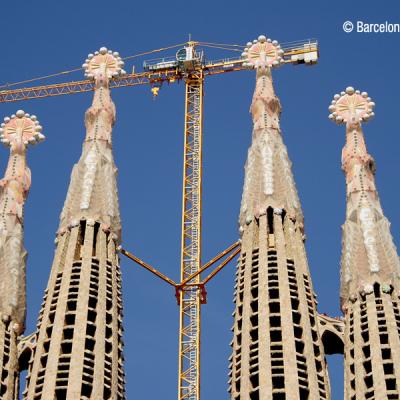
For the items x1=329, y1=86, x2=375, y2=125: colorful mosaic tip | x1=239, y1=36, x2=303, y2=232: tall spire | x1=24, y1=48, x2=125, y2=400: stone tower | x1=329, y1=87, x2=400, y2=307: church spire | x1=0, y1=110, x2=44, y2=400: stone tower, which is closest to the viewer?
x1=24, y1=48, x2=125, y2=400: stone tower

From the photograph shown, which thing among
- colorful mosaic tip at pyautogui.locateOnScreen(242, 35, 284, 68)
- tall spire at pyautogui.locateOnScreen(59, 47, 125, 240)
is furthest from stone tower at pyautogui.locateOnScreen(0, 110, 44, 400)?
colorful mosaic tip at pyautogui.locateOnScreen(242, 35, 284, 68)

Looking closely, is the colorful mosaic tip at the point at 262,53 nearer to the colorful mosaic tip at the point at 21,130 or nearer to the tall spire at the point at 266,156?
the tall spire at the point at 266,156

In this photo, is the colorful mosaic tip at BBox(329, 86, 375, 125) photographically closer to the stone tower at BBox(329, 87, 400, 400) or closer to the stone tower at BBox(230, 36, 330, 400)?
the stone tower at BBox(329, 87, 400, 400)

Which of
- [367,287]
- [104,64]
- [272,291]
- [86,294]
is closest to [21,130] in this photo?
[104,64]

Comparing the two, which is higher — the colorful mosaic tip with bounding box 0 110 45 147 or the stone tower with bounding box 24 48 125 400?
the colorful mosaic tip with bounding box 0 110 45 147

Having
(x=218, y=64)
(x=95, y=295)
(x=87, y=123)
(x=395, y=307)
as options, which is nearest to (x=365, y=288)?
(x=395, y=307)

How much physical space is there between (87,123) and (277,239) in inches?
611

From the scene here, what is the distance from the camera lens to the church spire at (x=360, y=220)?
260ft

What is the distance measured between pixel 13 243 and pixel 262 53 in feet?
63.1

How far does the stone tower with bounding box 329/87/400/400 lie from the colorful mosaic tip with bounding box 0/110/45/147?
1800 cm

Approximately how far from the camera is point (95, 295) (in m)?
79.6

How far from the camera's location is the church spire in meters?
79.2

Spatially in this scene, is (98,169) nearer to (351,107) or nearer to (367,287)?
(351,107)

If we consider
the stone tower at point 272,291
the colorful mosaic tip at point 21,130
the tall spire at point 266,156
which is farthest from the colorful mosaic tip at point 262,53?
the colorful mosaic tip at point 21,130
